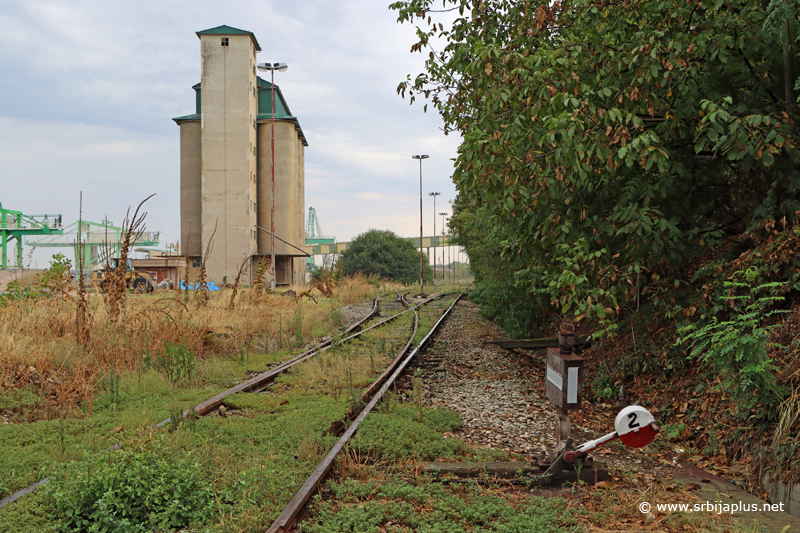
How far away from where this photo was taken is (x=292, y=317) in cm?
1484

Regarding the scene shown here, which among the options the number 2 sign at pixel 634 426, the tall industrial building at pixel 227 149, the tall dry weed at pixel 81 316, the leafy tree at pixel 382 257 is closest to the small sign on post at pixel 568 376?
the number 2 sign at pixel 634 426

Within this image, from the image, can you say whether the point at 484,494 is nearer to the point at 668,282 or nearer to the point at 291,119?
the point at 668,282

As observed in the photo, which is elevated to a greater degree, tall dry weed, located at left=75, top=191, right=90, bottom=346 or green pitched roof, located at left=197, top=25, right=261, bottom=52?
green pitched roof, located at left=197, top=25, right=261, bottom=52

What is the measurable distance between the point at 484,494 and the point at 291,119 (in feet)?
153

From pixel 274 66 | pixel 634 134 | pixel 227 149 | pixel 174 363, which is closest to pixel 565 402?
pixel 634 134

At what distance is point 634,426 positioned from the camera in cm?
367

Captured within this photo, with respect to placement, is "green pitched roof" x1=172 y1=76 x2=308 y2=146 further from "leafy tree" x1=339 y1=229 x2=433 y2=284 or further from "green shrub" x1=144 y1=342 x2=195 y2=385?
"green shrub" x1=144 y1=342 x2=195 y2=385

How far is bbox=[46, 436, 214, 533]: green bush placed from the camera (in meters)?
3.38

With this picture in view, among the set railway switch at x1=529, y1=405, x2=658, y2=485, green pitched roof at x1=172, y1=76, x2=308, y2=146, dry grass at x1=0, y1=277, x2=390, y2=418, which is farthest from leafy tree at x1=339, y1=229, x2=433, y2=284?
railway switch at x1=529, y1=405, x2=658, y2=485

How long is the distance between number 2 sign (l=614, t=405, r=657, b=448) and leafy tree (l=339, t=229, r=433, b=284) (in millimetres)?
56008

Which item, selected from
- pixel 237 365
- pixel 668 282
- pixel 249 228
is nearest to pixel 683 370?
pixel 668 282

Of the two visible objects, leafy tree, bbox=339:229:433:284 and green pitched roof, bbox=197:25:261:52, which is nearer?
green pitched roof, bbox=197:25:261:52

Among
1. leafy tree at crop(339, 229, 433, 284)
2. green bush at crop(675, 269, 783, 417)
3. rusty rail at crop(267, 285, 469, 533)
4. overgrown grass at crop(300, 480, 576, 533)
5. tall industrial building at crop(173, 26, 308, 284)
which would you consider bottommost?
overgrown grass at crop(300, 480, 576, 533)

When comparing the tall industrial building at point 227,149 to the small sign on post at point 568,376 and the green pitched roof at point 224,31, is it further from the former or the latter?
the small sign on post at point 568,376
